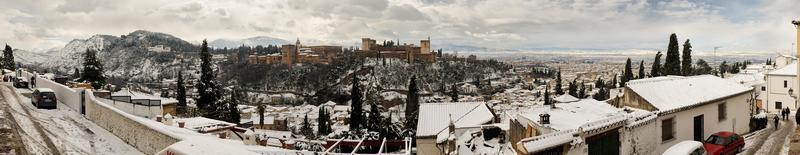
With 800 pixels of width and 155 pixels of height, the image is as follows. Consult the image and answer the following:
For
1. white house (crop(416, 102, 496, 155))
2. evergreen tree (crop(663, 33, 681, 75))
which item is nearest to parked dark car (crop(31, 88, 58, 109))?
white house (crop(416, 102, 496, 155))

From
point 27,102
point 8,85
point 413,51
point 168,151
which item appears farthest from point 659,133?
point 413,51

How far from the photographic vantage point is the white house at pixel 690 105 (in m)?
15.6

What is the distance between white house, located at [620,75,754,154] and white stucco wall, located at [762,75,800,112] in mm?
17275

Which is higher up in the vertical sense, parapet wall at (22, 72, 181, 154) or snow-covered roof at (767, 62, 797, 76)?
snow-covered roof at (767, 62, 797, 76)

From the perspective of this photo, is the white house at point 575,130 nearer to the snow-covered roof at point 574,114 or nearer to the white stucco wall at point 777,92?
the snow-covered roof at point 574,114

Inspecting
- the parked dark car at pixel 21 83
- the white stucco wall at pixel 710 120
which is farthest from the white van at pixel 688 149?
the parked dark car at pixel 21 83

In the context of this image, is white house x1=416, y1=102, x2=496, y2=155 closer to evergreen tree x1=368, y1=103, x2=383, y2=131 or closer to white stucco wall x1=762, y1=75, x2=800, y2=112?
evergreen tree x1=368, y1=103, x2=383, y2=131

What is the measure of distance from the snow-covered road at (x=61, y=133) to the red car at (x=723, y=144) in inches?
638

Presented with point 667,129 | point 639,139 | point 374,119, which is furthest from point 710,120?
point 374,119

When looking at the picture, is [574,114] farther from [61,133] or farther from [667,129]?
[61,133]

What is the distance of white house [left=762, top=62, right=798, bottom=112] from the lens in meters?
32.8

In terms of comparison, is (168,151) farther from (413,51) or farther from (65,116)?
(413,51)

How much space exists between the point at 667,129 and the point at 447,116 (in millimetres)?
8397

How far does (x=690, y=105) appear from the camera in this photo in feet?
52.3
